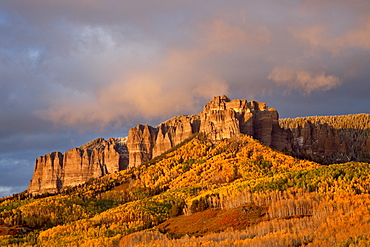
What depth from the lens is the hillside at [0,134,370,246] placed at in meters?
76.3

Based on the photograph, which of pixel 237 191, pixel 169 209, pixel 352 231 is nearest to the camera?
pixel 352 231

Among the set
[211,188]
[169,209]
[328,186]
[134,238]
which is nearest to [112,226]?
[169,209]

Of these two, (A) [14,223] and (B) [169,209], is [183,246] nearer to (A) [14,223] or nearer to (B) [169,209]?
(B) [169,209]

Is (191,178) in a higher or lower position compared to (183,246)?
higher

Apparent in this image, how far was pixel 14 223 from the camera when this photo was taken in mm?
165250

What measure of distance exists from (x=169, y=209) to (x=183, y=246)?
7674cm

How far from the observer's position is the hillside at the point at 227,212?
76269 mm

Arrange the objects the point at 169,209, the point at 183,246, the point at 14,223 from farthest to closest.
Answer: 1. the point at 14,223
2. the point at 169,209
3. the point at 183,246

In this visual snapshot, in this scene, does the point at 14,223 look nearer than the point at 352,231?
No

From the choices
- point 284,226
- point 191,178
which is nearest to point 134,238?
point 284,226

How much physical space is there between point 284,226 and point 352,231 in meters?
21.1

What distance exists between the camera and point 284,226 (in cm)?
8231

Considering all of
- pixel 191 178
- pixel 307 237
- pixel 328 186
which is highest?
pixel 191 178

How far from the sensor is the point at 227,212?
117438 mm
